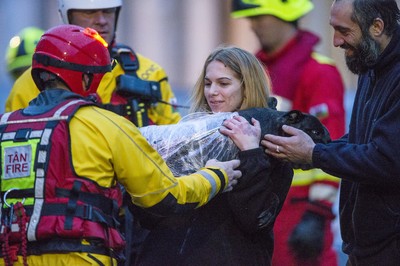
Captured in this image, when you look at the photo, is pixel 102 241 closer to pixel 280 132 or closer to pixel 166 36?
pixel 280 132

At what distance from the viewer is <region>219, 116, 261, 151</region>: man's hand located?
496 cm

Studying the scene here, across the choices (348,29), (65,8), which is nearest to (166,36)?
(65,8)

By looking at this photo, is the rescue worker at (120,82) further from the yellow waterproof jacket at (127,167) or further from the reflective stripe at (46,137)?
the reflective stripe at (46,137)

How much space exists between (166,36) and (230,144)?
723 centimetres

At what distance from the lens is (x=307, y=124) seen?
5.17 m

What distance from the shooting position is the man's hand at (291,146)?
16.5 ft

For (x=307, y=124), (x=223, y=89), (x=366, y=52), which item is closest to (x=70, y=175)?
(x=223, y=89)

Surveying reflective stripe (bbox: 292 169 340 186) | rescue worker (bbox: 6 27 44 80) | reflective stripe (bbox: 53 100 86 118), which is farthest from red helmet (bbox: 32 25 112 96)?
rescue worker (bbox: 6 27 44 80)

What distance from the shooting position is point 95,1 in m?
6.63

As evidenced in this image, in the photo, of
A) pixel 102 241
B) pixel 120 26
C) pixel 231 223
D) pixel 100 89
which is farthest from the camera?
pixel 120 26

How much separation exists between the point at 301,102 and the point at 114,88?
1.15 metres

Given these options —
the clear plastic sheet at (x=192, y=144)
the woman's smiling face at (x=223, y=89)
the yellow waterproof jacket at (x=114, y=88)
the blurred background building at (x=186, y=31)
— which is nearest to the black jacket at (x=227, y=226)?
the clear plastic sheet at (x=192, y=144)

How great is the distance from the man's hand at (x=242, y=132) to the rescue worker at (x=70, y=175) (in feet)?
0.87

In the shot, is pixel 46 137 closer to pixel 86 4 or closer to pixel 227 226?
pixel 227 226
